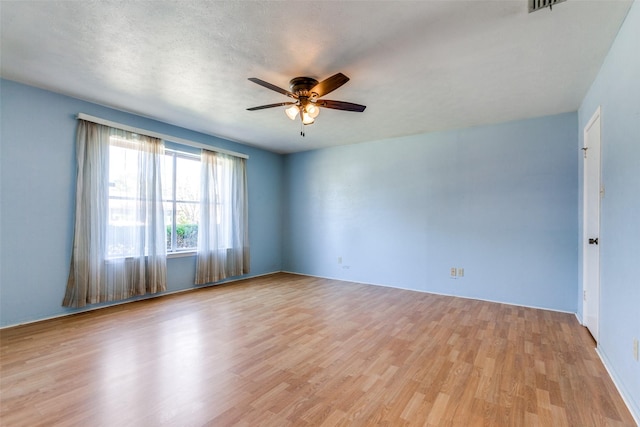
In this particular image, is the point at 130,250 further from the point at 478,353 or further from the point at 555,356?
the point at 555,356

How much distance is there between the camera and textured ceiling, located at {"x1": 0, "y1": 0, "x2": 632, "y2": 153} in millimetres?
1940

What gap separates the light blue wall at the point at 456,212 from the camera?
3.79 metres

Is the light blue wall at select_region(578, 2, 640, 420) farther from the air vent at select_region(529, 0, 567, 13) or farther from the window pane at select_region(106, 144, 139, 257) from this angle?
the window pane at select_region(106, 144, 139, 257)

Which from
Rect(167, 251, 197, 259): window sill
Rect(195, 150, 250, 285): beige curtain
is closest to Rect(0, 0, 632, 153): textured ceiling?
Rect(195, 150, 250, 285): beige curtain

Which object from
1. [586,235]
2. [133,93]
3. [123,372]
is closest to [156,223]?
[133,93]

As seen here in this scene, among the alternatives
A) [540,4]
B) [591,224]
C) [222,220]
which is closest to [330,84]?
[540,4]

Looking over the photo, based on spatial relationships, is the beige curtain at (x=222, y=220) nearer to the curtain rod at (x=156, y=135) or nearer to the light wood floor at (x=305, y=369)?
A: the curtain rod at (x=156, y=135)

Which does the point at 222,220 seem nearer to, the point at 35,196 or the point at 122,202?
the point at 122,202

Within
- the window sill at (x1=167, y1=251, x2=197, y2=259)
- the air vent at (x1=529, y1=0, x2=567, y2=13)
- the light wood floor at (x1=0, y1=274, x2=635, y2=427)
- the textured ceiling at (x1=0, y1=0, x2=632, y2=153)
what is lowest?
the light wood floor at (x1=0, y1=274, x2=635, y2=427)

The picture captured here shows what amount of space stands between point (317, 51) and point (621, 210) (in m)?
2.52

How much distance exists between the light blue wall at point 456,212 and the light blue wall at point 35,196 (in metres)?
3.88

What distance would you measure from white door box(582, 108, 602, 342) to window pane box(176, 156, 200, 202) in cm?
520

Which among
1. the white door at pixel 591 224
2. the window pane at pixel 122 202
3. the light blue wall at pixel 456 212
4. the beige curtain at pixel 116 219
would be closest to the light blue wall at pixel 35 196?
the beige curtain at pixel 116 219

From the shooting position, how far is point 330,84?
2578 millimetres
